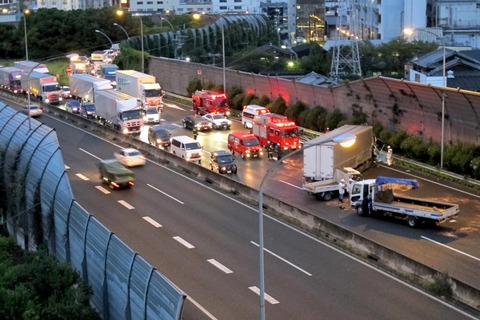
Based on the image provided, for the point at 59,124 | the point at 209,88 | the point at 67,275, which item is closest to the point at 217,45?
the point at 209,88

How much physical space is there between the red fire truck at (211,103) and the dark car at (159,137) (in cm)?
948

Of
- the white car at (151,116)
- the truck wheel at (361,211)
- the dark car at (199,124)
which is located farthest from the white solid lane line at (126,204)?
the white car at (151,116)

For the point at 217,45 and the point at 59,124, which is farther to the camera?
the point at 217,45

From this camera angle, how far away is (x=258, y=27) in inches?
5187

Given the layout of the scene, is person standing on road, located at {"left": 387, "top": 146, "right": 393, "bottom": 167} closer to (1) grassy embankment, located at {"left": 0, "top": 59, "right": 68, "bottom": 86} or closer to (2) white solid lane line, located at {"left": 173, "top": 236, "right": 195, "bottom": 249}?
(2) white solid lane line, located at {"left": 173, "top": 236, "right": 195, "bottom": 249}

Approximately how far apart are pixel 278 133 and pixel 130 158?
29.1 feet

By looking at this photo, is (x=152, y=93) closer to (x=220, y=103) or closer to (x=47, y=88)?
(x=220, y=103)

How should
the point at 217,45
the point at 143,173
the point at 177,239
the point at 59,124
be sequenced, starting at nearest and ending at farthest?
the point at 177,239 → the point at 143,173 → the point at 59,124 → the point at 217,45

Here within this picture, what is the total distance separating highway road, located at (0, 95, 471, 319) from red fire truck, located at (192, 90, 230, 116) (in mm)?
19387

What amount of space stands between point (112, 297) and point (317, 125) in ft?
110

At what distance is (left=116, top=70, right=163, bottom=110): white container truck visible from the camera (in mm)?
61031

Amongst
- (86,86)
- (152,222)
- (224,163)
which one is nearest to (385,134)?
(224,163)

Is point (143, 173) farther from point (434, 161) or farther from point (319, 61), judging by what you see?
point (319, 61)

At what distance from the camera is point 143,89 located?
61.4m
